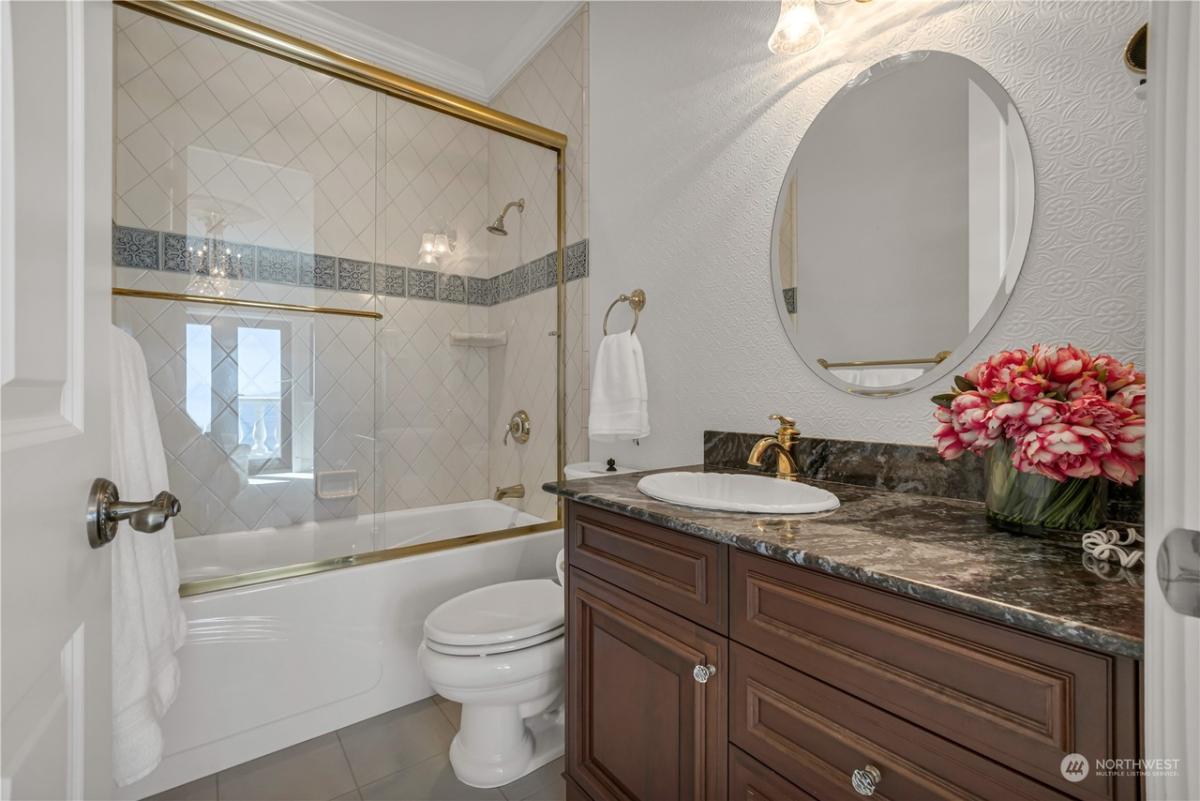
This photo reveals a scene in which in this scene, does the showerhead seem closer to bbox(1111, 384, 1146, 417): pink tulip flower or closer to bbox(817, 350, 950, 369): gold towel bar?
bbox(817, 350, 950, 369): gold towel bar

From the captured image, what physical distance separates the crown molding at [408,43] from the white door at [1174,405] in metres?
2.40

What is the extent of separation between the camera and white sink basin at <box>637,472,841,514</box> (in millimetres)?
979

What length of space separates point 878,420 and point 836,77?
0.84 m

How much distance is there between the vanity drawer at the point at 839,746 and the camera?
60cm

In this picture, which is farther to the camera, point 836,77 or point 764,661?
point 836,77

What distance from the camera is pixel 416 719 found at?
173 centimetres

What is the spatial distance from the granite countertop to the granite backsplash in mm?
29

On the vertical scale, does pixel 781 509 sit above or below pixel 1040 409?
below

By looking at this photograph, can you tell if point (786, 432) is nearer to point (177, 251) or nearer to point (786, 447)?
point (786, 447)

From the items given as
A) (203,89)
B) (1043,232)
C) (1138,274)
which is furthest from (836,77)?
(203,89)

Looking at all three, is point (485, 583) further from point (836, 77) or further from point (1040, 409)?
point (836, 77)

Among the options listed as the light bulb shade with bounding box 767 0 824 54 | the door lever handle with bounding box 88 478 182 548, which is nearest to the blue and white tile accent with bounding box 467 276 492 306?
the light bulb shade with bounding box 767 0 824 54

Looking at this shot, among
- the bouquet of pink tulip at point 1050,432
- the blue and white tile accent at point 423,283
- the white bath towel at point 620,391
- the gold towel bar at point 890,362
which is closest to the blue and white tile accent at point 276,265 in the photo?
the blue and white tile accent at point 423,283

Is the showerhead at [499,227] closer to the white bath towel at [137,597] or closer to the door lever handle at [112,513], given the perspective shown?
the white bath towel at [137,597]
